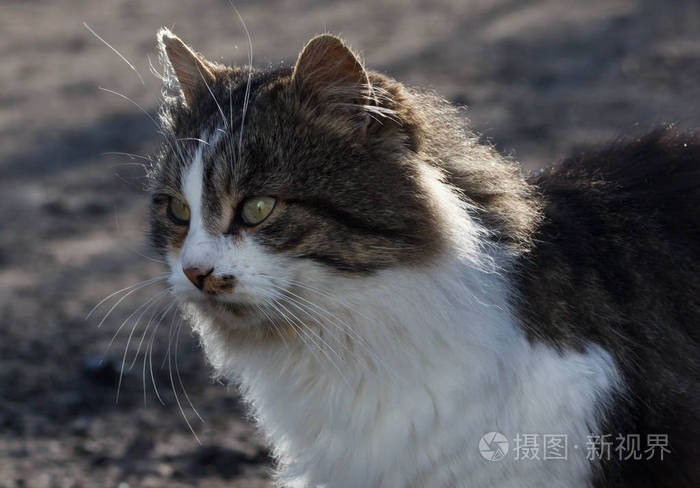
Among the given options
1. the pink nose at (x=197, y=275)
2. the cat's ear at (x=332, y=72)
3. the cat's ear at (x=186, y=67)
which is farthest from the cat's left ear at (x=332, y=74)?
the pink nose at (x=197, y=275)

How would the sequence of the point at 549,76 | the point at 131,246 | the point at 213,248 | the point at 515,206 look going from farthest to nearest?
the point at 549,76 → the point at 131,246 → the point at 515,206 → the point at 213,248

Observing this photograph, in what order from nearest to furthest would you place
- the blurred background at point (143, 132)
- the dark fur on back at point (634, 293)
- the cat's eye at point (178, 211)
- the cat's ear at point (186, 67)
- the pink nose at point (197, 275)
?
the pink nose at point (197, 275), the dark fur on back at point (634, 293), the cat's eye at point (178, 211), the cat's ear at point (186, 67), the blurred background at point (143, 132)

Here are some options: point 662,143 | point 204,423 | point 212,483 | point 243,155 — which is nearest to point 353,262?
point 243,155

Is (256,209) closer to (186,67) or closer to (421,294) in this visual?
(421,294)

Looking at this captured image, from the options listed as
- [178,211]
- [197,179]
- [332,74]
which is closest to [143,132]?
[178,211]

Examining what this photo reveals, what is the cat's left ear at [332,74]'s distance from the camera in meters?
2.15

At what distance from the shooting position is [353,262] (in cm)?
212

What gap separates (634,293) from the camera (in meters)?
2.29

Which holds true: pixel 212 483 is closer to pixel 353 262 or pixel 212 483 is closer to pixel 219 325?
pixel 219 325

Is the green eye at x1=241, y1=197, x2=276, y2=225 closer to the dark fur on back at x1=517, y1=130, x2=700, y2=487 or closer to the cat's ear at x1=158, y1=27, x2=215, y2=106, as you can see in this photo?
the cat's ear at x1=158, y1=27, x2=215, y2=106

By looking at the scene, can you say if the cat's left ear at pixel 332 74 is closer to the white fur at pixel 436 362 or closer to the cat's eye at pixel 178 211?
the white fur at pixel 436 362

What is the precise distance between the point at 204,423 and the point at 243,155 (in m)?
1.57

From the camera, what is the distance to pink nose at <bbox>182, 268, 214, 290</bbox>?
2.09 m

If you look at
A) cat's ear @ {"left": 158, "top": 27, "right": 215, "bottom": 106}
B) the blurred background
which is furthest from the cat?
the blurred background
